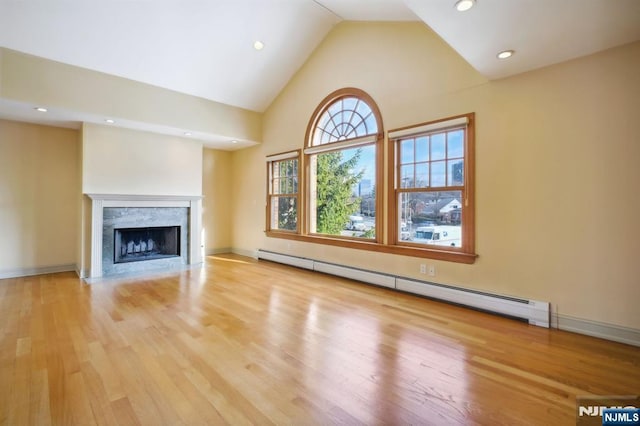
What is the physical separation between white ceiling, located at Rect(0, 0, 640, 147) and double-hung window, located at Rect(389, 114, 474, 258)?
817 mm

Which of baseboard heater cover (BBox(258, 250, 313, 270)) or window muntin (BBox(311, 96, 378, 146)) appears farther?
baseboard heater cover (BBox(258, 250, 313, 270))

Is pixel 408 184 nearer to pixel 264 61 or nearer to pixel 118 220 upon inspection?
pixel 264 61

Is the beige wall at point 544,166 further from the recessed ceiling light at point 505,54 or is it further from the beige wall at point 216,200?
the beige wall at point 216,200

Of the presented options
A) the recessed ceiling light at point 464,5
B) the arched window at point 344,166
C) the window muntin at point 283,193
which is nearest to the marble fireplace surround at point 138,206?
the window muntin at point 283,193

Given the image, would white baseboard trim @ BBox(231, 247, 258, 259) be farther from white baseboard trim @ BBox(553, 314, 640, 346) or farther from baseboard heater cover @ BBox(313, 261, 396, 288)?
white baseboard trim @ BBox(553, 314, 640, 346)

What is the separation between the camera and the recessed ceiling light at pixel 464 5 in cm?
216

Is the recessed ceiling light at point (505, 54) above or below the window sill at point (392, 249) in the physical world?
above

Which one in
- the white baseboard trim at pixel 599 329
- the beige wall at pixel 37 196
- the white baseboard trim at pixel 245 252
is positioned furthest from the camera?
the white baseboard trim at pixel 245 252

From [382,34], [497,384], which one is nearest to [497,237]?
[497,384]

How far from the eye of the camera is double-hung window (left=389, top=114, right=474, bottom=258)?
140 inches

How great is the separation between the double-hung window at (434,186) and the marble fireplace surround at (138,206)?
3994 millimetres

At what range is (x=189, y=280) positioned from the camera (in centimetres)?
476

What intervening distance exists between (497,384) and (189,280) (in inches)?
169

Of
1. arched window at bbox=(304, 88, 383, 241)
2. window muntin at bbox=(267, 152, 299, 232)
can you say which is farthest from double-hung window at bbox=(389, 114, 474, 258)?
window muntin at bbox=(267, 152, 299, 232)
